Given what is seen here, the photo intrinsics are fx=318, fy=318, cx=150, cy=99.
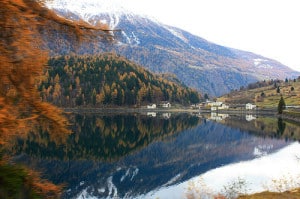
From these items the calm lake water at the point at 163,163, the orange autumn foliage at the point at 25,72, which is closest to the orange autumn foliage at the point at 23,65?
the orange autumn foliage at the point at 25,72

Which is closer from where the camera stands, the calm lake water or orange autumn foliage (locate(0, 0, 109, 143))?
orange autumn foliage (locate(0, 0, 109, 143))

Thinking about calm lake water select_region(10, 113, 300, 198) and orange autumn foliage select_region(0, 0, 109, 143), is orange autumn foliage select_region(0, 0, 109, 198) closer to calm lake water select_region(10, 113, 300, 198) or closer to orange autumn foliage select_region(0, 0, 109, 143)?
orange autumn foliage select_region(0, 0, 109, 143)

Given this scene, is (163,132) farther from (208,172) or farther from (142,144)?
(208,172)

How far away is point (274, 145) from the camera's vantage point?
72312mm

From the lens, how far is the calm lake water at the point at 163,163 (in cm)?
3728

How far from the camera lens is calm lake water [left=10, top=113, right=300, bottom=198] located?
37.3 metres

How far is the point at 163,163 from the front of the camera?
189 ft

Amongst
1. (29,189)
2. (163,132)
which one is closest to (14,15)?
(29,189)

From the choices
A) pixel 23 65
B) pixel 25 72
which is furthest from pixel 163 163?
pixel 23 65

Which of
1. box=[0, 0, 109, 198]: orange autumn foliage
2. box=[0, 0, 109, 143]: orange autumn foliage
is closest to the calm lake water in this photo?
box=[0, 0, 109, 198]: orange autumn foliage

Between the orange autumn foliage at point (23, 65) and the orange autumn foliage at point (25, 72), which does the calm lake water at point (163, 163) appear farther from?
the orange autumn foliage at point (23, 65)

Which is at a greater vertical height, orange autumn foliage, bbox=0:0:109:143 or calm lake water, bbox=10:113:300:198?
orange autumn foliage, bbox=0:0:109:143

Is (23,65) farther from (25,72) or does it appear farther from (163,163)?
(163,163)

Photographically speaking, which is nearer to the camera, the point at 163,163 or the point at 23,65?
the point at 23,65
